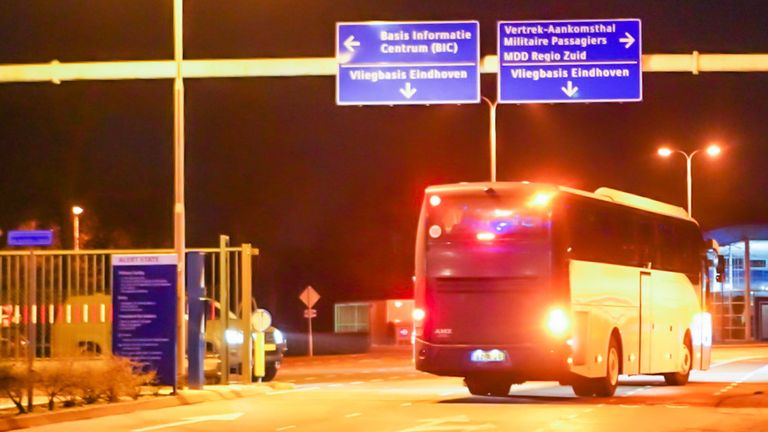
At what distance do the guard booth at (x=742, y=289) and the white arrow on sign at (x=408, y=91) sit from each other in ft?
187

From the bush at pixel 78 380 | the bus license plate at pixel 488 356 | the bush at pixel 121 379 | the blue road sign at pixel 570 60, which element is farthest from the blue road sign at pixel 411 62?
the bush at pixel 78 380

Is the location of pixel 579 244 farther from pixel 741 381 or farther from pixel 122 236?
pixel 122 236

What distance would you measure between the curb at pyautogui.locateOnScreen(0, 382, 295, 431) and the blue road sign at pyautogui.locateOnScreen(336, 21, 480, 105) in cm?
567

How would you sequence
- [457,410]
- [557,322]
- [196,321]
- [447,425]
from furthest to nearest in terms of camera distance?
[196,321] < [557,322] < [457,410] < [447,425]

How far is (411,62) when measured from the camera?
2558 cm

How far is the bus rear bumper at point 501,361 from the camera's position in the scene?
21.8m

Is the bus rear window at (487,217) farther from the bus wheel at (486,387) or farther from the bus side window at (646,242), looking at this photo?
the bus side window at (646,242)

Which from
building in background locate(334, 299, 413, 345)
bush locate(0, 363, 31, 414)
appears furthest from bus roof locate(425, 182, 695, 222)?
building in background locate(334, 299, 413, 345)

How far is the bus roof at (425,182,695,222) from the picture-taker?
2239 centimetres

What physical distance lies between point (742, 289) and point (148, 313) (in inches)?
2616

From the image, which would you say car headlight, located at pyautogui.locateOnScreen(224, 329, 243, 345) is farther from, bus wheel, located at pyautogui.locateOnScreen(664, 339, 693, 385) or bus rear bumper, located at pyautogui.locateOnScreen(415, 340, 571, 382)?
bus wheel, located at pyautogui.locateOnScreen(664, 339, 693, 385)

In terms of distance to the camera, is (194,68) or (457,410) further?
(194,68)

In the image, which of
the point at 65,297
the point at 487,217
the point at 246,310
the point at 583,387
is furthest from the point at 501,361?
the point at 65,297

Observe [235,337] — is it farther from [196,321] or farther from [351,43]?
[351,43]
